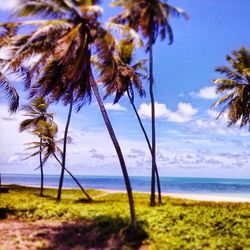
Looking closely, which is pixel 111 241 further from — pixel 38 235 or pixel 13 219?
pixel 13 219

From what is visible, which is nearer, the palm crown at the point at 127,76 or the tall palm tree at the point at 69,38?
the tall palm tree at the point at 69,38

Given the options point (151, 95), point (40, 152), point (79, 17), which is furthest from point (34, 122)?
point (79, 17)

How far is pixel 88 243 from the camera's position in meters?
14.9

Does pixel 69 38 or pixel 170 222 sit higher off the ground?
pixel 69 38

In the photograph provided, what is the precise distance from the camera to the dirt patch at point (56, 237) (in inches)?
576

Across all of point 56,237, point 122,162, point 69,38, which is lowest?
point 56,237

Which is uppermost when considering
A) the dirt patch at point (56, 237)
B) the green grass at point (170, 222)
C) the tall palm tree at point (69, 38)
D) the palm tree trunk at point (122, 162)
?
the tall palm tree at point (69, 38)

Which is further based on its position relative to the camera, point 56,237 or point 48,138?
point 48,138

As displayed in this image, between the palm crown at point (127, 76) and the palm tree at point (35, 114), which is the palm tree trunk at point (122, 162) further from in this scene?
the palm tree at point (35, 114)

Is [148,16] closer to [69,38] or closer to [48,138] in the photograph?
[69,38]

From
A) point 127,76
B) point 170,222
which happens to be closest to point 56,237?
point 170,222

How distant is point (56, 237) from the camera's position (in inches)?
605

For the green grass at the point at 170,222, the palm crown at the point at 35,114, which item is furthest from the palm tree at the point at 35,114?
the green grass at the point at 170,222

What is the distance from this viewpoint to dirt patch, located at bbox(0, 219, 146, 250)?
14633mm
